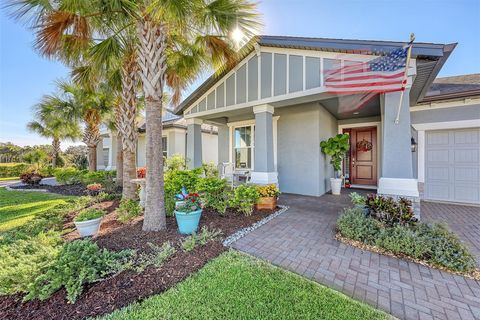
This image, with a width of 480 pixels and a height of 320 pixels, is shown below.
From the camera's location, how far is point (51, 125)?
12.7m

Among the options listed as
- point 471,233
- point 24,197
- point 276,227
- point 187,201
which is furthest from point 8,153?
point 471,233

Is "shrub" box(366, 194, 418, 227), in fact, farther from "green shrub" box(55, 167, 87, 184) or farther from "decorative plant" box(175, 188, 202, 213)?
"green shrub" box(55, 167, 87, 184)

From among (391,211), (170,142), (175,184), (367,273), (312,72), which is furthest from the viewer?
(170,142)

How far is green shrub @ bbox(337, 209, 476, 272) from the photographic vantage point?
2.80 metres

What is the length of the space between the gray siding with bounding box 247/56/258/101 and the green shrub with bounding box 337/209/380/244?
4297 millimetres

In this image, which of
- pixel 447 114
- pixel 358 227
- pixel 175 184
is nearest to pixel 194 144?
pixel 175 184

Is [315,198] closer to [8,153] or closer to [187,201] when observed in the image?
[187,201]

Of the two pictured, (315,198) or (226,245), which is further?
(315,198)

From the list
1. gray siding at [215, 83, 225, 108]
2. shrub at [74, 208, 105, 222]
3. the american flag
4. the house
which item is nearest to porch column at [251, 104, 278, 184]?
the house

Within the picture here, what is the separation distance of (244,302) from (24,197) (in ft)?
36.4

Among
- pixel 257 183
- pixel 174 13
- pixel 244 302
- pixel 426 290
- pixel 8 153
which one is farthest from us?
pixel 8 153

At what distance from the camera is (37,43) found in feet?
12.7

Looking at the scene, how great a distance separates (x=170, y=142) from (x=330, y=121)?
9733 mm

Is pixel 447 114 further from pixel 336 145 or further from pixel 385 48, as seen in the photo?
pixel 385 48
